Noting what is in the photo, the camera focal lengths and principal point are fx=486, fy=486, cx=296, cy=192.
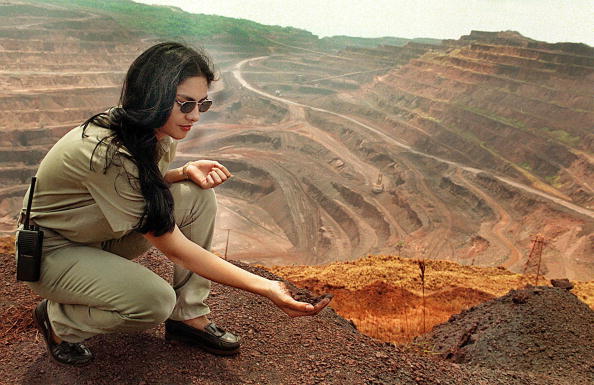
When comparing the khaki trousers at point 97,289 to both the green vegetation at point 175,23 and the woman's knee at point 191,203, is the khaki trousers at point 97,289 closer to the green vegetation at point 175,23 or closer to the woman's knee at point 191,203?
the woman's knee at point 191,203

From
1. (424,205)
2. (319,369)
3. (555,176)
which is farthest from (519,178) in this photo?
(319,369)

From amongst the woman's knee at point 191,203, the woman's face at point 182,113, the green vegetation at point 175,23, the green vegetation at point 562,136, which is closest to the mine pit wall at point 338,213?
the green vegetation at point 562,136

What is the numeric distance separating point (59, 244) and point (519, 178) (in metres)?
32.5

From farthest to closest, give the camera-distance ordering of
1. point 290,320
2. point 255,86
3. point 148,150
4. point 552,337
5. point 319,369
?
1. point 255,86
2. point 552,337
3. point 290,320
4. point 319,369
5. point 148,150

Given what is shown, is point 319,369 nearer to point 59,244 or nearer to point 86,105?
point 59,244

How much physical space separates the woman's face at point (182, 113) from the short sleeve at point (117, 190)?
249 millimetres

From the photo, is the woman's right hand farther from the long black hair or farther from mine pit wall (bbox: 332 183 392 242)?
mine pit wall (bbox: 332 183 392 242)

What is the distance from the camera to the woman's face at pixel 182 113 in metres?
2.10

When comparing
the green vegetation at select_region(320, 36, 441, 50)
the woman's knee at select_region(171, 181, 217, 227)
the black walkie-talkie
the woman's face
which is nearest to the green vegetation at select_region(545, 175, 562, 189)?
the woman's knee at select_region(171, 181, 217, 227)

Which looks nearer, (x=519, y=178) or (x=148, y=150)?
(x=148, y=150)

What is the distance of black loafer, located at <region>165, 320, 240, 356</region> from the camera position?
2.69 m

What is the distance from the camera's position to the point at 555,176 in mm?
30047

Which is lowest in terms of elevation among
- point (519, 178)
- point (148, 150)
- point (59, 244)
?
point (519, 178)

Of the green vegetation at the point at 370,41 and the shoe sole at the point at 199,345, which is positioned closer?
the shoe sole at the point at 199,345
